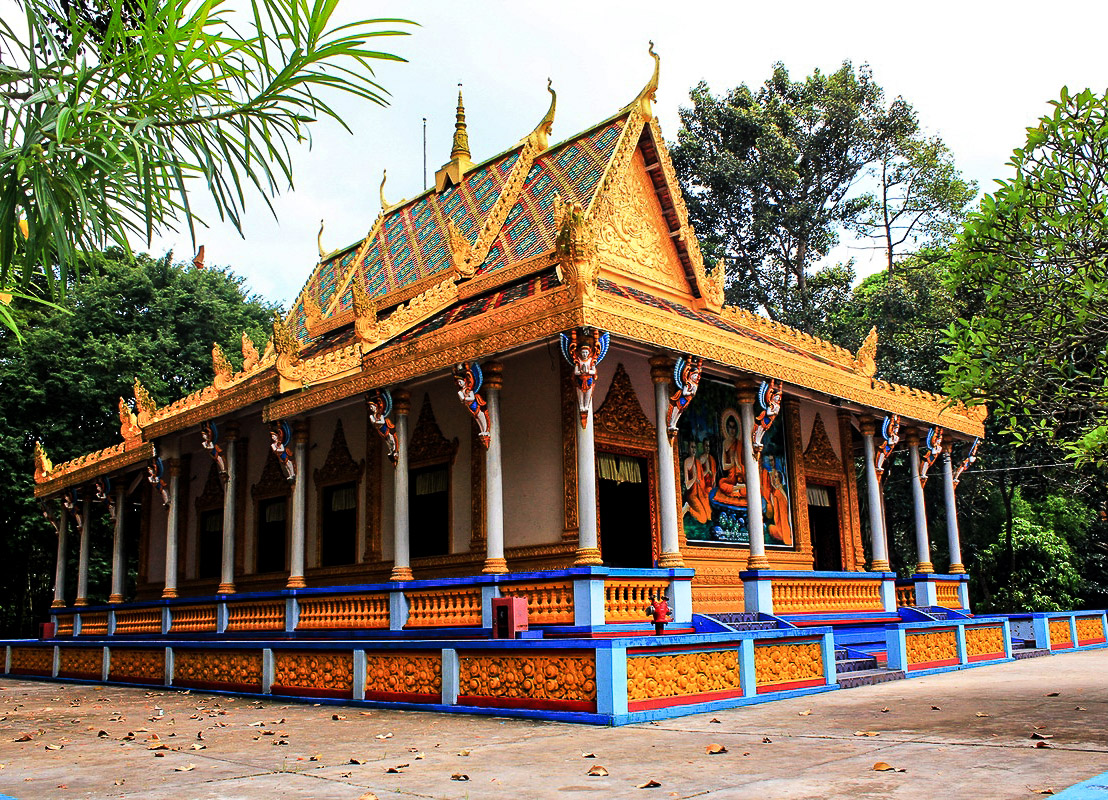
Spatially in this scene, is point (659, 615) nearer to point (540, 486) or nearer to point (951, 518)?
point (540, 486)

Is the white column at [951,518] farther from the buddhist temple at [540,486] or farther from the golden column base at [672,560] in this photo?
the golden column base at [672,560]

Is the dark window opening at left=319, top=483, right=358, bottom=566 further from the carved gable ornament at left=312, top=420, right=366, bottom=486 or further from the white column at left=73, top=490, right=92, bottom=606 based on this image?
the white column at left=73, top=490, right=92, bottom=606

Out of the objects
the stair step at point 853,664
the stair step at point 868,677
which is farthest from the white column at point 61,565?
the stair step at point 868,677

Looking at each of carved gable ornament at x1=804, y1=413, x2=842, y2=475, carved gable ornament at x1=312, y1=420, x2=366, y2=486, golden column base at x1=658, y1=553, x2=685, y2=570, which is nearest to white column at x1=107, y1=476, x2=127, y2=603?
carved gable ornament at x1=312, y1=420, x2=366, y2=486

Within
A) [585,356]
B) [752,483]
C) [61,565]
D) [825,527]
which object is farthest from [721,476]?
[61,565]

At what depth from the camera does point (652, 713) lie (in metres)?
8.02

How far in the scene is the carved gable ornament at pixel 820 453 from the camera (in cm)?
1617

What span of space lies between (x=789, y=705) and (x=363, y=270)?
1221cm

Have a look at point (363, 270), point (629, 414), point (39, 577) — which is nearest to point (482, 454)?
point (629, 414)

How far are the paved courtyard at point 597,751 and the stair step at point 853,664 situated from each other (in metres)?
1.35

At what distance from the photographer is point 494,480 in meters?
11.0

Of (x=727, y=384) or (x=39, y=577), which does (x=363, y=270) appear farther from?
(x=39, y=577)

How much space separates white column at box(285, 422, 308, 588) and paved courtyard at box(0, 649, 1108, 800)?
3.53 meters

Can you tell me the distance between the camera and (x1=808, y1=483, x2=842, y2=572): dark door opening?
16.4 m
